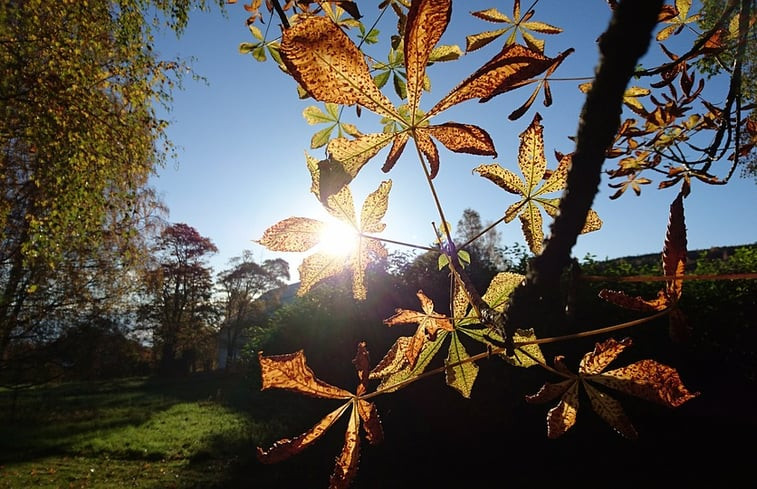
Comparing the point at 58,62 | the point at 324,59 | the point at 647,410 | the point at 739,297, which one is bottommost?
the point at 647,410

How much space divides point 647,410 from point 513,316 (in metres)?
7.11

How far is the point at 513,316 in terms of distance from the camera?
336 mm

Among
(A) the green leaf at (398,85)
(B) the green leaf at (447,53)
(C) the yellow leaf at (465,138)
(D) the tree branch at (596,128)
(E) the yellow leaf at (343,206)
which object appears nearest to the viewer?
(D) the tree branch at (596,128)

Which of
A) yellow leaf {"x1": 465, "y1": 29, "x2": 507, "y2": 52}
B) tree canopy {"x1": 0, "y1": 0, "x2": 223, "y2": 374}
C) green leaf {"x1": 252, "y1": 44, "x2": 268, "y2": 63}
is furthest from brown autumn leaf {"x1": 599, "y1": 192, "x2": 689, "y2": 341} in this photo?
tree canopy {"x1": 0, "y1": 0, "x2": 223, "y2": 374}

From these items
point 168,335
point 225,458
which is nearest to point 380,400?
point 225,458

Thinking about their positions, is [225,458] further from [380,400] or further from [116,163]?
[116,163]

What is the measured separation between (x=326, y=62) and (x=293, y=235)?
34 centimetres

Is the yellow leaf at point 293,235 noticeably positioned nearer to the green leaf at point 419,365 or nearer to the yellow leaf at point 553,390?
the green leaf at point 419,365

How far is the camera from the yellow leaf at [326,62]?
350 millimetres

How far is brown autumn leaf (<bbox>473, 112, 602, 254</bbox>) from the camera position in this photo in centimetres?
64

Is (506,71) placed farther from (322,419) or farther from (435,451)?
(435,451)

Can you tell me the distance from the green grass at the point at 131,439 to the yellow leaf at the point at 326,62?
7.71 meters

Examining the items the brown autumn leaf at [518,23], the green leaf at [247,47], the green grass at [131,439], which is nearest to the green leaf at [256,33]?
the green leaf at [247,47]

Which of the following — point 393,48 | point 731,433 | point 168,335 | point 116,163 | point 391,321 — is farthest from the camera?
point 168,335
